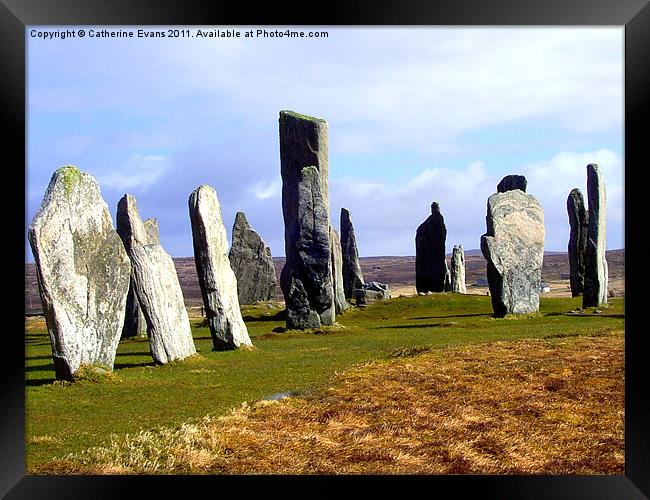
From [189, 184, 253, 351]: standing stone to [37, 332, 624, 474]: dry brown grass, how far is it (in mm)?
4522

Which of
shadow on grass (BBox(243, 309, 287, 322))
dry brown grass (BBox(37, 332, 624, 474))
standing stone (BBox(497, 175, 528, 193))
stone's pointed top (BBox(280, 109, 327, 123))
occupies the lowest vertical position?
dry brown grass (BBox(37, 332, 624, 474))

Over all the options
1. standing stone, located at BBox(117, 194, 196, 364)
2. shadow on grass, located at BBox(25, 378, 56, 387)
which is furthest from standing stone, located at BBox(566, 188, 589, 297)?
shadow on grass, located at BBox(25, 378, 56, 387)

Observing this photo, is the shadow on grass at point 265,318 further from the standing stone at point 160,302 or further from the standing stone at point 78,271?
the standing stone at point 78,271

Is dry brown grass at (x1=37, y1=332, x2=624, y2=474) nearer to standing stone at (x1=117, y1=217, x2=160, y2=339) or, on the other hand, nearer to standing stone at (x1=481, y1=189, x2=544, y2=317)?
standing stone at (x1=481, y1=189, x2=544, y2=317)

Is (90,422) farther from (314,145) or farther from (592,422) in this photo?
(314,145)

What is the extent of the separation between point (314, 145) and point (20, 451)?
728 inches

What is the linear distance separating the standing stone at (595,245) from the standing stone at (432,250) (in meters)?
10.9

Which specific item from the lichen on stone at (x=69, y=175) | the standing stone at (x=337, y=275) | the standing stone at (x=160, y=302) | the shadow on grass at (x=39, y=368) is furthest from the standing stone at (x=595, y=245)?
the lichen on stone at (x=69, y=175)

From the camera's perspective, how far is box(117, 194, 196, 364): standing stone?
54.4 feet

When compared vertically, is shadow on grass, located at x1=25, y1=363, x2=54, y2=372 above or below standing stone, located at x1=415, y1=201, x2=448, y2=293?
below

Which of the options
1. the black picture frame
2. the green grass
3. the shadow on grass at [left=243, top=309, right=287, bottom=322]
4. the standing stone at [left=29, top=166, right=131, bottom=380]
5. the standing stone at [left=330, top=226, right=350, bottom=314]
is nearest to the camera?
the black picture frame
